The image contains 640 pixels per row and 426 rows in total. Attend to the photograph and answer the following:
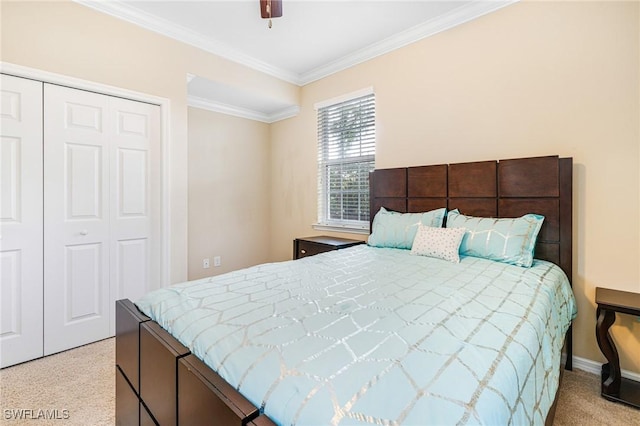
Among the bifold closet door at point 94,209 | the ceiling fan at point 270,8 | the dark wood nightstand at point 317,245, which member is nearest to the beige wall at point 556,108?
the dark wood nightstand at point 317,245

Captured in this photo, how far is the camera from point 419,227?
243 centimetres

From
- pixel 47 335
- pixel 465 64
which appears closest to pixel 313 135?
pixel 465 64

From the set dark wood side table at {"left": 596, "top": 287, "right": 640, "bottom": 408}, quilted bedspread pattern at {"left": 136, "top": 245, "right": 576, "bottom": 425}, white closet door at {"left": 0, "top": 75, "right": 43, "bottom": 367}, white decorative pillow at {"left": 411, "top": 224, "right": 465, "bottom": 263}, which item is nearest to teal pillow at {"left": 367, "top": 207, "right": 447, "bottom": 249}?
white decorative pillow at {"left": 411, "top": 224, "right": 465, "bottom": 263}

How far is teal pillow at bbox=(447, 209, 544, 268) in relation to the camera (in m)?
2.00

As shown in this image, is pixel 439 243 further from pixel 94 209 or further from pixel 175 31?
pixel 175 31

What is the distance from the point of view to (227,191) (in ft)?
13.6

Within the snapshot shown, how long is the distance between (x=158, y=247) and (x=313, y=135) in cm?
224

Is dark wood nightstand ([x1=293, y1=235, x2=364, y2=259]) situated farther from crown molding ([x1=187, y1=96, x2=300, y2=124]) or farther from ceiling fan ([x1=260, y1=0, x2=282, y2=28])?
ceiling fan ([x1=260, y1=0, x2=282, y2=28])

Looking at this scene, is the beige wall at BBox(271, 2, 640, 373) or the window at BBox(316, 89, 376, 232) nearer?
the beige wall at BBox(271, 2, 640, 373)

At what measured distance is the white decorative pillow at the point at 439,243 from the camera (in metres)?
2.13

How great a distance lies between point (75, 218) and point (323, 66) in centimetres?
297

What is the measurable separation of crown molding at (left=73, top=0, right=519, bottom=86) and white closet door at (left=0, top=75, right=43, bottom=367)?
92 cm

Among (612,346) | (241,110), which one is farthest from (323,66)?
A: (612,346)

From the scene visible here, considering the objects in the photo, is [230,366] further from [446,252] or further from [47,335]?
[47,335]
